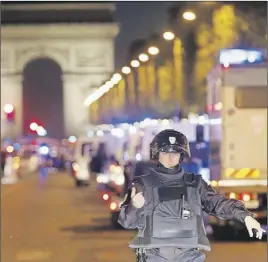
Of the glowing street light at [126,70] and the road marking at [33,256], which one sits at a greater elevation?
the glowing street light at [126,70]

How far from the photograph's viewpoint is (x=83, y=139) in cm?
4428

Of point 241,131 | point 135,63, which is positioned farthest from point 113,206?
point 135,63

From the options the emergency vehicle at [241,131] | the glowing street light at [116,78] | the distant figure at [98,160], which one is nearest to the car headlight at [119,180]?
the emergency vehicle at [241,131]

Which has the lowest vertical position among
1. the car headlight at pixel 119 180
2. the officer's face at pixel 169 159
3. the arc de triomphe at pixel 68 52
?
the car headlight at pixel 119 180

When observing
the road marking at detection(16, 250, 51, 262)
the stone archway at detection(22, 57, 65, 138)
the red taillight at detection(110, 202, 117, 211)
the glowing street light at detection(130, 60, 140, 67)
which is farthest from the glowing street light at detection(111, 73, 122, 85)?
the road marking at detection(16, 250, 51, 262)

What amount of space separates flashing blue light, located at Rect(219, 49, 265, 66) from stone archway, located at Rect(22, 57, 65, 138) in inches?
2812

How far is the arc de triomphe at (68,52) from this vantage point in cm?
7169

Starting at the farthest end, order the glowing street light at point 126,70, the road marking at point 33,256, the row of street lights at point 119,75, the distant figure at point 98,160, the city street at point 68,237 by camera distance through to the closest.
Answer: the glowing street light at point 126,70 < the row of street lights at point 119,75 < the distant figure at point 98,160 < the city street at point 68,237 < the road marking at point 33,256

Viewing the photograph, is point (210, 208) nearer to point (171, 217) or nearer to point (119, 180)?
point (171, 217)

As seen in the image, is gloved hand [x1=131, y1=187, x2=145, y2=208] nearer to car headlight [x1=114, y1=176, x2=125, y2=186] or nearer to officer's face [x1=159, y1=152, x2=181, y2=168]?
officer's face [x1=159, y1=152, x2=181, y2=168]

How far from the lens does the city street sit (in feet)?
47.5

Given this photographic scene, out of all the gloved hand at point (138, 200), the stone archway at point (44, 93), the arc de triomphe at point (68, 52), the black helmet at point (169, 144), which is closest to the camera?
the gloved hand at point (138, 200)

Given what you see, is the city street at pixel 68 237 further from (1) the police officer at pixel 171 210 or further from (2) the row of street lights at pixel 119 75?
(2) the row of street lights at pixel 119 75

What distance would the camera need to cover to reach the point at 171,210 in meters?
5.93
